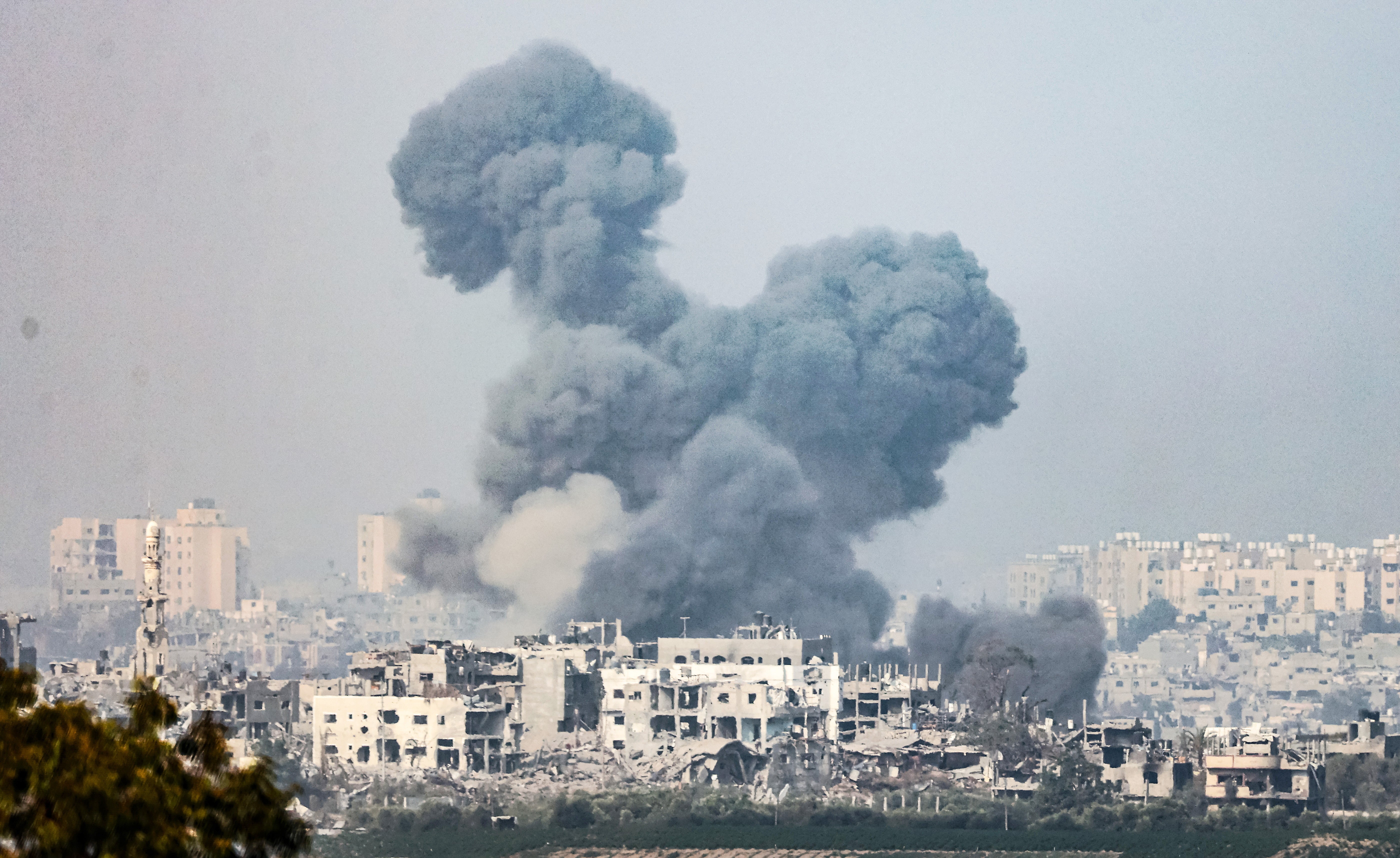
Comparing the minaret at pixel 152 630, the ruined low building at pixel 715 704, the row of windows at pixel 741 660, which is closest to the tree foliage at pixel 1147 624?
the row of windows at pixel 741 660

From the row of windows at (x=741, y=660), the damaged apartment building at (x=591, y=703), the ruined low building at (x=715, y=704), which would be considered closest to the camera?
the damaged apartment building at (x=591, y=703)

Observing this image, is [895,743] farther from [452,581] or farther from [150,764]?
[150,764]

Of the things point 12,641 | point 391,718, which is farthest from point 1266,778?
point 12,641

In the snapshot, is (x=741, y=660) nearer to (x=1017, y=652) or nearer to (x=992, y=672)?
(x=992, y=672)

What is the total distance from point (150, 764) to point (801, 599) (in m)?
46.4

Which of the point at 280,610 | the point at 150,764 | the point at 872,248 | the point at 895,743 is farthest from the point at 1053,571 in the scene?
the point at 150,764

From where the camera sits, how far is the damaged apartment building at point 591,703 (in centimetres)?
5459

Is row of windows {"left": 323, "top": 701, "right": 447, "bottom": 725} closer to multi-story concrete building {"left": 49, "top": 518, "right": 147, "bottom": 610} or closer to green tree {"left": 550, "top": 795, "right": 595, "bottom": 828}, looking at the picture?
green tree {"left": 550, "top": 795, "right": 595, "bottom": 828}

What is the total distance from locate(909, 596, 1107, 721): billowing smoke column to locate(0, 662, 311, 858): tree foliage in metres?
43.4

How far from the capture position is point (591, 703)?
2212 inches

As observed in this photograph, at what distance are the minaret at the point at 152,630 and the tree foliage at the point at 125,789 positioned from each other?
141ft

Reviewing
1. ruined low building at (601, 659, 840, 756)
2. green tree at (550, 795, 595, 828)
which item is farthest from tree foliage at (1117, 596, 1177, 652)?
green tree at (550, 795, 595, 828)

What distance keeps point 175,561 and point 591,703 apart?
46506 millimetres

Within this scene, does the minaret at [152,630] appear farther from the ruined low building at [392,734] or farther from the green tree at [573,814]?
the green tree at [573,814]
